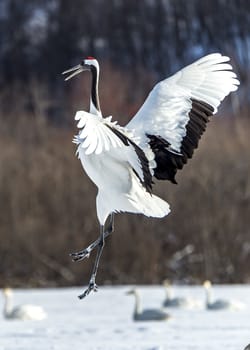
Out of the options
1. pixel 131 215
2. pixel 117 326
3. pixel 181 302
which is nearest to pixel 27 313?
pixel 117 326

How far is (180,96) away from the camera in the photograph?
28.5ft

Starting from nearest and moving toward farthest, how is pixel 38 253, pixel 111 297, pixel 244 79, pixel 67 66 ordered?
pixel 111 297
pixel 38 253
pixel 244 79
pixel 67 66

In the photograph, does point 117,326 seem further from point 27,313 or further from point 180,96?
point 180,96

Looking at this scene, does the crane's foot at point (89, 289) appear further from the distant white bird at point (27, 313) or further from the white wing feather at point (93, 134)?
the distant white bird at point (27, 313)

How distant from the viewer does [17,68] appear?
34375mm

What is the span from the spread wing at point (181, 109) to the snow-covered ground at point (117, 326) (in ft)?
6.17

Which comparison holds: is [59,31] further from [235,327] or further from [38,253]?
[235,327]

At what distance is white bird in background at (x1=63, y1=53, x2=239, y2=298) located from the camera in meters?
8.33

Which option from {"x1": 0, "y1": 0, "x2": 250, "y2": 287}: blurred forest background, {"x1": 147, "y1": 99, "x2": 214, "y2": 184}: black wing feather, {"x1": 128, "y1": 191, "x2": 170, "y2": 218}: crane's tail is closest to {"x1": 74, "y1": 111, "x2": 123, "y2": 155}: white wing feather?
{"x1": 128, "y1": 191, "x2": 170, "y2": 218}: crane's tail

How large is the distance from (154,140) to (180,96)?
0.35m

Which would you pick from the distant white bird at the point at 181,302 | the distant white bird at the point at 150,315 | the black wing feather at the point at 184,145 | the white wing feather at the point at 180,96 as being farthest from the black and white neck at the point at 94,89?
the distant white bird at the point at 181,302

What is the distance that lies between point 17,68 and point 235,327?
22.9 metres

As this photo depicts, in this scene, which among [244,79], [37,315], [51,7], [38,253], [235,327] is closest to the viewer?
[235,327]

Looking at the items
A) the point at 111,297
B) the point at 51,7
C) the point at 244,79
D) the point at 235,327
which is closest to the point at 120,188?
the point at 235,327
